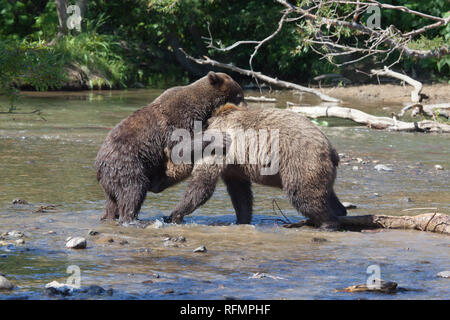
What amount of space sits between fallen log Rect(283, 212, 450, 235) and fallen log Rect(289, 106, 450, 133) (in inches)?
266

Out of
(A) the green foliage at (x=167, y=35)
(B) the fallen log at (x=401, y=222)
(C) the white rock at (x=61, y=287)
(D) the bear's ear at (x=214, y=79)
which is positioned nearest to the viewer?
(C) the white rock at (x=61, y=287)

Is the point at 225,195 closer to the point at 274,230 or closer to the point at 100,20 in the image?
the point at 274,230

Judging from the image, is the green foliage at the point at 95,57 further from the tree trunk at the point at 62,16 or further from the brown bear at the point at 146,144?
the brown bear at the point at 146,144

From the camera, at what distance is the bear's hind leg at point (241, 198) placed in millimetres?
7293

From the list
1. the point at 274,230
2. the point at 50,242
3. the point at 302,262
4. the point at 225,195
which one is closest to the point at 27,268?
the point at 50,242

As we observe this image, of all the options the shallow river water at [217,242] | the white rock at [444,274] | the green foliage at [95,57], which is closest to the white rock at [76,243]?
the shallow river water at [217,242]

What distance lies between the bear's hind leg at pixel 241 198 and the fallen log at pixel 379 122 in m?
6.70

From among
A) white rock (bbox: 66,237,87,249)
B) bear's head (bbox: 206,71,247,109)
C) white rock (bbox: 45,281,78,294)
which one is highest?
bear's head (bbox: 206,71,247,109)

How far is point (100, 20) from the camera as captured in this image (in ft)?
78.1

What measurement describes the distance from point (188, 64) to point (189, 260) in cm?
1869

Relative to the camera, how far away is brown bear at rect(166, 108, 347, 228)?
6.82m

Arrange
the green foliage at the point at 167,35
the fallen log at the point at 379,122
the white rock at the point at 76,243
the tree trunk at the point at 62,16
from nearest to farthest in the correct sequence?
the white rock at the point at 76,243
the fallen log at the point at 379,122
the green foliage at the point at 167,35
the tree trunk at the point at 62,16

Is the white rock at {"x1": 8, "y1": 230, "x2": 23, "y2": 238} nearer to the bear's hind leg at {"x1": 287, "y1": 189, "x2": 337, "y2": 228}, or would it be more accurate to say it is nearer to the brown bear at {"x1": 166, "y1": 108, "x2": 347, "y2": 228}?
the brown bear at {"x1": 166, "y1": 108, "x2": 347, "y2": 228}

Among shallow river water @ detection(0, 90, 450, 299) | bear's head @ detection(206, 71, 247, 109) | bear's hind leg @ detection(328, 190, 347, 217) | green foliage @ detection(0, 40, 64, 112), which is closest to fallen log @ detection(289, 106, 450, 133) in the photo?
shallow river water @ detection(0, 90, 450, 299)
